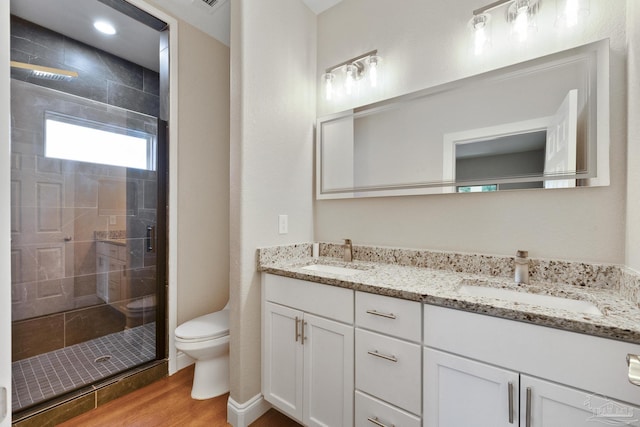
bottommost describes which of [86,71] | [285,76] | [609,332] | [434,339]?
[434,339]

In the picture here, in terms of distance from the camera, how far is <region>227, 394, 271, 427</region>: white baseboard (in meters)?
1.48

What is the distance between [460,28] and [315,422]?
222cm

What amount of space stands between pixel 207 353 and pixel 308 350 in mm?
773

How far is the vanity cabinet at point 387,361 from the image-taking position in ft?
3.39

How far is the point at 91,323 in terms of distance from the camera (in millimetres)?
1920

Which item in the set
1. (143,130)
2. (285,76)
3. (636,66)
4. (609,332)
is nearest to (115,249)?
(143,130)

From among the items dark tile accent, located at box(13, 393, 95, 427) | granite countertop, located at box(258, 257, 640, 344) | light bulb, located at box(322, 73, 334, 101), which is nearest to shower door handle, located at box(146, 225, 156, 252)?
dark tile accent, located at box(13, 393, 95, 427)

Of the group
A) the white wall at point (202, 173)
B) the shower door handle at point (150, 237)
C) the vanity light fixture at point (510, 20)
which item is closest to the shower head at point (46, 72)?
the white wall at point (202, 173)

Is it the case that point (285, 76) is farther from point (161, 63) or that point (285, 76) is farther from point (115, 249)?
point (115, 249)

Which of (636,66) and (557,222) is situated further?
(557,222)

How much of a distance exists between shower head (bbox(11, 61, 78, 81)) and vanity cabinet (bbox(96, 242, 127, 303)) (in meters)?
1.14

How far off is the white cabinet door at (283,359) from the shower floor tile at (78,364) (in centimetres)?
106

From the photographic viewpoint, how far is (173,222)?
2027mm

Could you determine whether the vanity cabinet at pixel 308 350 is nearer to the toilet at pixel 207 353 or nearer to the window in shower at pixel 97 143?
the toilet at pixel 207 353
